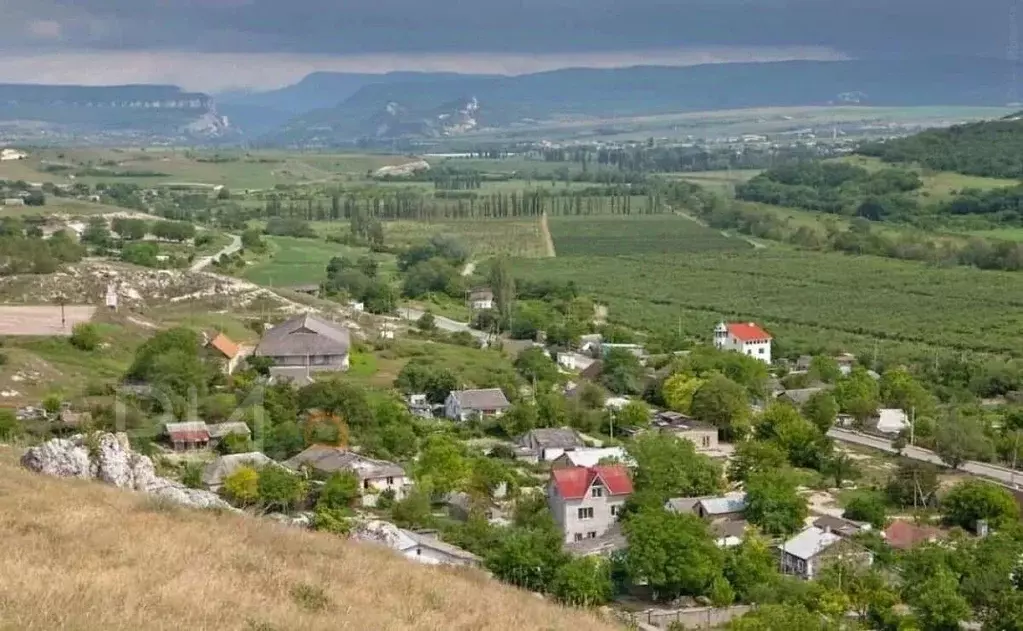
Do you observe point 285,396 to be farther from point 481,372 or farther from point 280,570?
point 280,570

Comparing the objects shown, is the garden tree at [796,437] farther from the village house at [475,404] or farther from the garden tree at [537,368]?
the garden tree at [537,368]

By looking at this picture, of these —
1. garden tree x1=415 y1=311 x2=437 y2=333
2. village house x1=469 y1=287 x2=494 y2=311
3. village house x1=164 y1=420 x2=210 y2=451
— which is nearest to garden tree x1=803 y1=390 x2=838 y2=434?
village house x1=164 y1=420 x2=210 y2=451

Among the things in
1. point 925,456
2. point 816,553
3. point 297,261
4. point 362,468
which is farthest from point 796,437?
point 297,261

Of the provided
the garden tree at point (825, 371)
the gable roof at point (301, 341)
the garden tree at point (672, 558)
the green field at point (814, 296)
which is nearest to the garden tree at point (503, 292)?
the green field at point (814, 296)

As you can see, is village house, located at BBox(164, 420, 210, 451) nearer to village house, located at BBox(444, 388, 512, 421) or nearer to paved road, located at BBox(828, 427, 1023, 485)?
village house, located at BBox(444, 388, 512, 421)

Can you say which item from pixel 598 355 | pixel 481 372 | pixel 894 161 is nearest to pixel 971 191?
pixel 894 161

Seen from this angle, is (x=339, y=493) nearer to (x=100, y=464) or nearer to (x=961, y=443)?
(x=100, y=464)

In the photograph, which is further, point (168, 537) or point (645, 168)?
point (645, 168)
